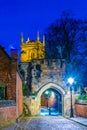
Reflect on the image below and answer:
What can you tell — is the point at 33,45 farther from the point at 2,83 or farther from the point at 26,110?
the point at 2,83

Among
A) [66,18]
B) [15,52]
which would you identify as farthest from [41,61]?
[15,52]

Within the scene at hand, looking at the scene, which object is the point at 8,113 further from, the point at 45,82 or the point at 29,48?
the point at 29,48

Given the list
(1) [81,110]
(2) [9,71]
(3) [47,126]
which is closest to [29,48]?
(1) [81,110]

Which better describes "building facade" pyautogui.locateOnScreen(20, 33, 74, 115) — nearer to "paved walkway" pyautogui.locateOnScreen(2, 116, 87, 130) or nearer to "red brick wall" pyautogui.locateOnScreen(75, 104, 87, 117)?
"red brick wall" pyautogui.locateOnScreen(75, 104, 87, 117)

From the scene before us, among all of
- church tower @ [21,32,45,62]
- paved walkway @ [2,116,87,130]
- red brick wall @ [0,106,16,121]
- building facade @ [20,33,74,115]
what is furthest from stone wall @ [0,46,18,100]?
church tower @ [21,32,45,62]

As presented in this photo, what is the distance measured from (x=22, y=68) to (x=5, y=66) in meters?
16.0

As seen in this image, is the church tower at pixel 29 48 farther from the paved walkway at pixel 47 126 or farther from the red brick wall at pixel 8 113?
the paved walkway at pixel 47 126

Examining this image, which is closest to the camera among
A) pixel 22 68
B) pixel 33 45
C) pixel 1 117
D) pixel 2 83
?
pixel 1 117

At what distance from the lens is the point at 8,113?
2814 centimetres

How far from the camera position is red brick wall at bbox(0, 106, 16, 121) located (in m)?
25.4

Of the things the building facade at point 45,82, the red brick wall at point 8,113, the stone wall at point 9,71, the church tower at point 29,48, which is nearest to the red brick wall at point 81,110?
the building facade at point 45,82

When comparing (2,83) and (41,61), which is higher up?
(41,61)

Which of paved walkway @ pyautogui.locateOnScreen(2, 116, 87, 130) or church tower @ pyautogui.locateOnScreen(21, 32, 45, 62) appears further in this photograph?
church tower @ pyautogui.locateOnScreen(21, 32, 45, 62)

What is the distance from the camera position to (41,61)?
48344 millimetres
